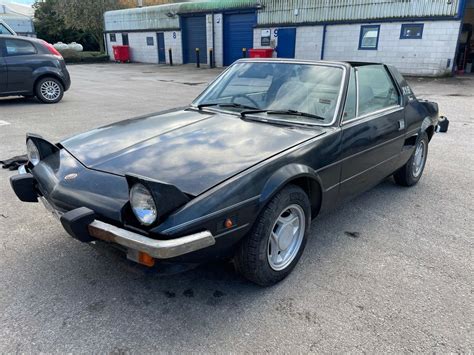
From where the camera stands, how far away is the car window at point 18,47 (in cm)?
919

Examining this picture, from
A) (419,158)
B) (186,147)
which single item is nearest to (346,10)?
(419,158)

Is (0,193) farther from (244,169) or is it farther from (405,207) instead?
(405,207)

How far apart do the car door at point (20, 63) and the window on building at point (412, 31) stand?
1420cm

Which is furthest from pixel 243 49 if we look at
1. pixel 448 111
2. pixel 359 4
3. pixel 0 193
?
pixel 0 193

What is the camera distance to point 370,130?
3443mm

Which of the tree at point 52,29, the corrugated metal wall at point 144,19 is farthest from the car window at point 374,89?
the tree at point 52,29

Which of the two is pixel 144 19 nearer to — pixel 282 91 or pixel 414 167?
pixel 414 167

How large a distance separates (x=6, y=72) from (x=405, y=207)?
9.33 metres

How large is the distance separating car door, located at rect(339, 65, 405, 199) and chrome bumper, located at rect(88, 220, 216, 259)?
1557mm

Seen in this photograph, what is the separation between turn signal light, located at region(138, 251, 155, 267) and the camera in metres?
2.10

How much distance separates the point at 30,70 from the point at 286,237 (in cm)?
920

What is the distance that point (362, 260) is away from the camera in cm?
304

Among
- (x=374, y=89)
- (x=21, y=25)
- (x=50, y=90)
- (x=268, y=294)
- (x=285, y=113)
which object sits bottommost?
(x=268, y=294)

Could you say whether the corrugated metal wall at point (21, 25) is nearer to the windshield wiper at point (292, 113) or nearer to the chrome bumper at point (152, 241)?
the windshield wiper at point (292, 113)
